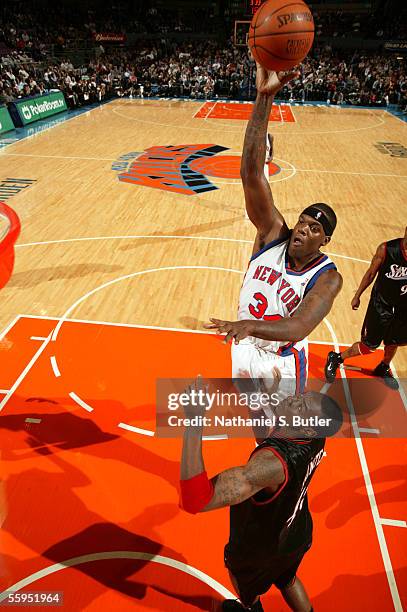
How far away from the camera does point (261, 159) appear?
9.77ft

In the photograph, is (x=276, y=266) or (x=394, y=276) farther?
(x=394, y=276)

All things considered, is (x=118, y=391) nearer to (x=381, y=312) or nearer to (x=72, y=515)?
(x=72, y=515)

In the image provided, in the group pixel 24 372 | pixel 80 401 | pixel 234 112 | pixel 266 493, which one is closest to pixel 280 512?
pixel 266 493

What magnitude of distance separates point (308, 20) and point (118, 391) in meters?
3.72

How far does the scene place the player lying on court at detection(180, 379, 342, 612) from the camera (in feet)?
6.02

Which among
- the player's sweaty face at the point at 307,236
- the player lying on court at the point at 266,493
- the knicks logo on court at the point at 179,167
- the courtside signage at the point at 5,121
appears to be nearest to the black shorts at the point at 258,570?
the player lying on court at the point at 266,493

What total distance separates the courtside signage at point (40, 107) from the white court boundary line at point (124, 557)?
1636 cm

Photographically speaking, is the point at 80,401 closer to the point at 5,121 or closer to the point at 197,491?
the point at 197,491

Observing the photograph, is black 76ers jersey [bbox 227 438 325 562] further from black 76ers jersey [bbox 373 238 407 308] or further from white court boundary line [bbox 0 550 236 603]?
black 76ers jersey [bbox 373 238 407 308]

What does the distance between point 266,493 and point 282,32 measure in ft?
10.4

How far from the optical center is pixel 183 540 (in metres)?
3.38

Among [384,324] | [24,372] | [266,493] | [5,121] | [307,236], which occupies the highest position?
[5,121]

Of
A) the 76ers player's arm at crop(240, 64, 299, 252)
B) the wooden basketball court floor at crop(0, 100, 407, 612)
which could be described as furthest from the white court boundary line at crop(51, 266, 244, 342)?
the 76ers player's arm at crop(240, 64, 299, 252)

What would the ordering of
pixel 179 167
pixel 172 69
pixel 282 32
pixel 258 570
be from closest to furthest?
1. pixel 258 570
2. pixel 282 32
3. pixel 179 167
4. pixel 172 69
